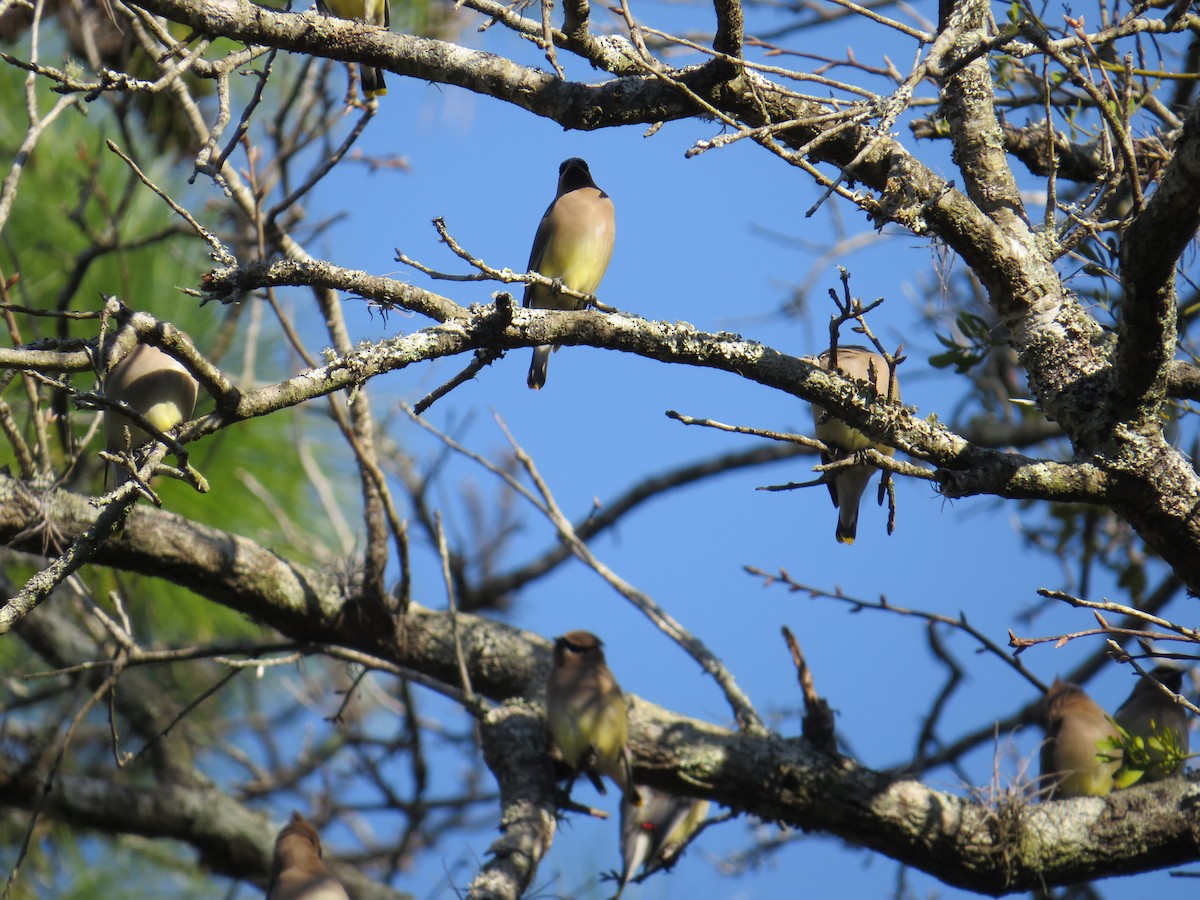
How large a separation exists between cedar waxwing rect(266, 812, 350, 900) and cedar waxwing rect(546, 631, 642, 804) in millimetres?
975

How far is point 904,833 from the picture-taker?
4.16 metres

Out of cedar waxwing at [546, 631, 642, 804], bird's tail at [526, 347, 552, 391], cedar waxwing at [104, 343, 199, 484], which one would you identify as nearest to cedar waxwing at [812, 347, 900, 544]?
cedar waxwing at [546, 631, 642, 804]

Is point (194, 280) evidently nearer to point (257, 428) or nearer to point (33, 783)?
point (257, 428)

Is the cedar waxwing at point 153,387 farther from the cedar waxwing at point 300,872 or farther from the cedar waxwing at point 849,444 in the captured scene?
the cedar waxwing at point 849,444

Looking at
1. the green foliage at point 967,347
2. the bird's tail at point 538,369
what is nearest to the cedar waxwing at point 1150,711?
the green foliage at point 967,347

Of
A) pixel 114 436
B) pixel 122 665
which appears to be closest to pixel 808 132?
pixel 114 436

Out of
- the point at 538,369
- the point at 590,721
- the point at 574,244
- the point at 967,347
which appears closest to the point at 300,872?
the point at 590,721

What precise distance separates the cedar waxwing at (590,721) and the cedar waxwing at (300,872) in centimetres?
98

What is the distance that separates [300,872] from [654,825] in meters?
1.96

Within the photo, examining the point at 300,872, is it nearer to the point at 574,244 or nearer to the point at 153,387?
the point at 153,387

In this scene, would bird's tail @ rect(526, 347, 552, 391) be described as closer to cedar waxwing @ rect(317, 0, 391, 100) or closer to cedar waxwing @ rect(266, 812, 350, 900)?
cedar waxwing @ rect(317, 0, 391, 100)

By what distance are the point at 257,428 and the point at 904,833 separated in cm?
410

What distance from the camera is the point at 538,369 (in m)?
5.89

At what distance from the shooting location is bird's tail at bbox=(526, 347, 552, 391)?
577 centimetres
